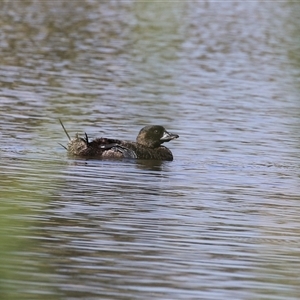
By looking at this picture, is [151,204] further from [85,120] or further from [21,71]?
[21,71]

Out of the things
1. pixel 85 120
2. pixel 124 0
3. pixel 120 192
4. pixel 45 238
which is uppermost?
pixel 45 238

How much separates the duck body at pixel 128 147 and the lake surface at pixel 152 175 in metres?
0.15

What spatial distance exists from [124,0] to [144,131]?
29.6m

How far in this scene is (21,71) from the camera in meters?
22.2

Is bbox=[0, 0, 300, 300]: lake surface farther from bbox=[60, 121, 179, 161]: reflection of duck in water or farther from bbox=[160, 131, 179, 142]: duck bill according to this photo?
bbox=[160, 131, 179, 142]: duck bill

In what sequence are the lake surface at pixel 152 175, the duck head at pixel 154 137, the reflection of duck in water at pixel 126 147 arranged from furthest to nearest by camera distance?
the duck head at pixel 154 137 → the reflection of duck in water at pixel 126 147 → the lake surface at pixel 152 175

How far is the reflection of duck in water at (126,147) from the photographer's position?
13297 mm

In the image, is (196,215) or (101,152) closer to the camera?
(196,215)

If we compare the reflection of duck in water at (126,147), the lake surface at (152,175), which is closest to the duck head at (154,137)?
the reflection of duck in water at (126,147)

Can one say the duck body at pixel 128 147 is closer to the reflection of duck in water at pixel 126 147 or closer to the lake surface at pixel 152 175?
the reflection of duck in water at pixel 126 147

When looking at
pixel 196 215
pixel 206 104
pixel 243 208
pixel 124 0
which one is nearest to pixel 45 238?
pixel 196 215

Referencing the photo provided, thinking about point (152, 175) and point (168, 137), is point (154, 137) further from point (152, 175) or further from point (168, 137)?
point (152, 175)

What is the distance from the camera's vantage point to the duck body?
43.6 ft

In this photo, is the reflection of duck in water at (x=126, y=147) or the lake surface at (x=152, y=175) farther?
the reflection of duck in water at (x=126, y=147)
